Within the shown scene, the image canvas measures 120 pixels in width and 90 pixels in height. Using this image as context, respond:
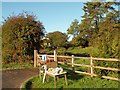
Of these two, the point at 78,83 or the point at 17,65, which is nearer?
the point at 78,83

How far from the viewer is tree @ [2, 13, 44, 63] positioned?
18797 mm

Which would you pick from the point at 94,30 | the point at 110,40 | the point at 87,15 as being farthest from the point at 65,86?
the point at 87,15

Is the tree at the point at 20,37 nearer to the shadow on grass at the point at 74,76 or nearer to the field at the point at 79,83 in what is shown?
the shadow on grass at the point at 74,76

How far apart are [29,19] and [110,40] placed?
9126 mm

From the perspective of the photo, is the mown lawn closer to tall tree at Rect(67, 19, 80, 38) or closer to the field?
the field

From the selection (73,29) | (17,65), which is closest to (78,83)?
(17,65)

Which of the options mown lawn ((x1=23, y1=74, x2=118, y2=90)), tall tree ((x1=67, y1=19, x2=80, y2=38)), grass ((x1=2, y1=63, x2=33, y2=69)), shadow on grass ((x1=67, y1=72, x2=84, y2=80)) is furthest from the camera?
tall tree ((x1=67, y1=19, x2=80, y2=38))

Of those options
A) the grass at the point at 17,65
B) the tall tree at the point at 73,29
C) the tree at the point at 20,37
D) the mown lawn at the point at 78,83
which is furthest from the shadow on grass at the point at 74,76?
the tall tree at the point at 73,29

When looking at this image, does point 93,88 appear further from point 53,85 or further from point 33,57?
point 33,57

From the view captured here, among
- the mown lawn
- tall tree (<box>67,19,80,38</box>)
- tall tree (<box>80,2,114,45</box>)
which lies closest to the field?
the mown lawn

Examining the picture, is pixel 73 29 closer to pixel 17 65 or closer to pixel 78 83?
pixel 17 65

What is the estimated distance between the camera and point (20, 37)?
18.7m

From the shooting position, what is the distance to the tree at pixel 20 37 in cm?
1880

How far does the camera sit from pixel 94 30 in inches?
1816
